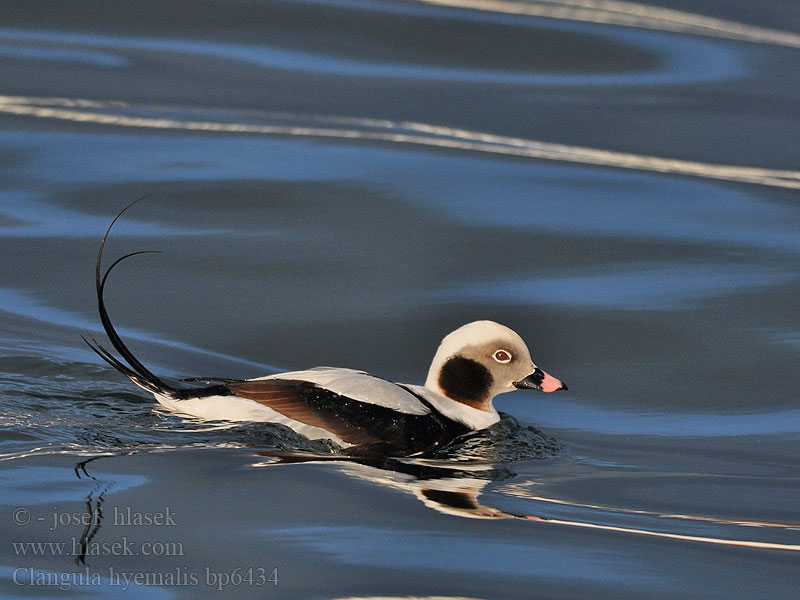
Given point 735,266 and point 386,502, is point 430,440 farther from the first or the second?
point 735,266

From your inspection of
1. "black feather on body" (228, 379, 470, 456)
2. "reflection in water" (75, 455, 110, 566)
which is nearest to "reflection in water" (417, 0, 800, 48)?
"black feather on body" (228, 379, 470, 456)

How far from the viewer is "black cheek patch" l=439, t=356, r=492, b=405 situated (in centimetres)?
480

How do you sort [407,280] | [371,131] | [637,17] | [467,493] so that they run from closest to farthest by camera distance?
[467,493]
[407,280]
[371,131]
[637,17]

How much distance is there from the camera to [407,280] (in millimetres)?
6379

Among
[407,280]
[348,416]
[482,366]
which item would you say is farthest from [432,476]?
[407,280]

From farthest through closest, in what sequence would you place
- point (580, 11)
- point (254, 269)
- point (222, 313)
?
point (580, 11) < point (254, 269) < point (222, 313)

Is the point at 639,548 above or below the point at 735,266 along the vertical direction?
below

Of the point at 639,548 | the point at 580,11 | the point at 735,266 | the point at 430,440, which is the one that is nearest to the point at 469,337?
the point at 430,440

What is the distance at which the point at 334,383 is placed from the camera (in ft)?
14.6

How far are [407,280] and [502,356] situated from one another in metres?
1.64

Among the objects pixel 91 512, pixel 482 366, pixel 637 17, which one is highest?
pixel 637 17

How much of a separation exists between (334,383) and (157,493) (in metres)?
0.82

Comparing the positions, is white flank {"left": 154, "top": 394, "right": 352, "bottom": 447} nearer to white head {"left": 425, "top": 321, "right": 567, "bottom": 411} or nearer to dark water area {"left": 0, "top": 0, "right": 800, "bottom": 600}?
dark water area {"left": 0, "top": 0, "right": 800, "bottom": 600}

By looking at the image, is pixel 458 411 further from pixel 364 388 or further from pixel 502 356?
pixel 364 388
